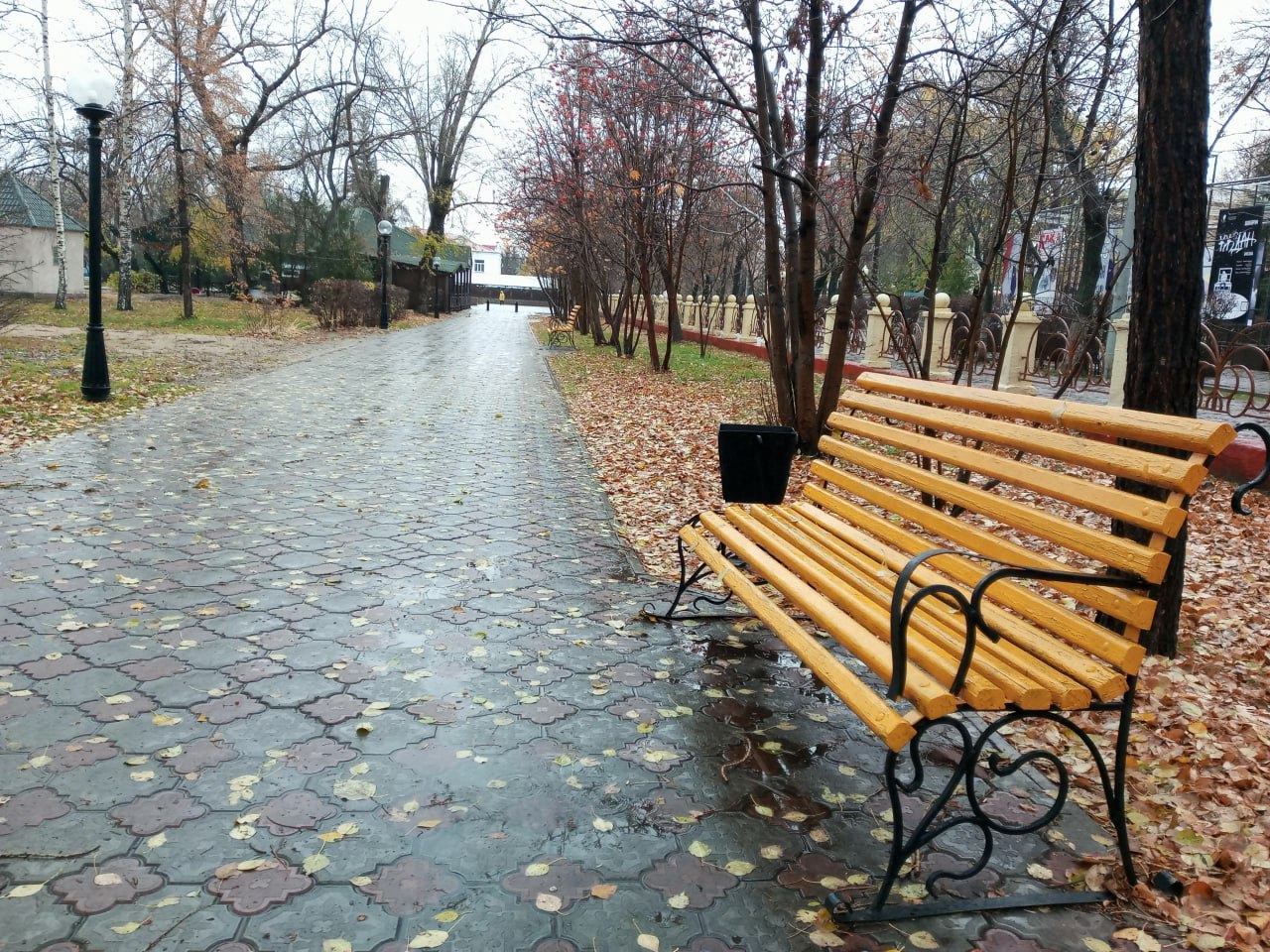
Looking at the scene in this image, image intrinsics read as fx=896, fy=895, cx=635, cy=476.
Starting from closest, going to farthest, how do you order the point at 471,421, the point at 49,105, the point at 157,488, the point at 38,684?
1. the point at 38,684
2. the point at 157,488
3. the point at 471,421
4. the point at 49,105

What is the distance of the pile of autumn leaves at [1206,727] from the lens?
2.51 metres

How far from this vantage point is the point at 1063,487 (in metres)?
2.70

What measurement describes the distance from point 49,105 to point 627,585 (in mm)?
27402

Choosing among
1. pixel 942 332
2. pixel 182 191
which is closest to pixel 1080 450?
pixel 942 332

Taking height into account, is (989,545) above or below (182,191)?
below

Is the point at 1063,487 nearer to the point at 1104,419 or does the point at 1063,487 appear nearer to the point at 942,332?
the point at 1104,419

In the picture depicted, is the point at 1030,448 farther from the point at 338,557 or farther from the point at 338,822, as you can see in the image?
the point at 338,557

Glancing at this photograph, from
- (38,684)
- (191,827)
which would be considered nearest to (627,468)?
(38,684)

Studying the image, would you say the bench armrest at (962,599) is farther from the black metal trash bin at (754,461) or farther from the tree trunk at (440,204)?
the tree trunk at (440,204)

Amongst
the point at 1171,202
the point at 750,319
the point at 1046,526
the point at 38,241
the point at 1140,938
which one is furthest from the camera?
the point at 38,241

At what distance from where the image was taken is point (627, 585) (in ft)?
16.9

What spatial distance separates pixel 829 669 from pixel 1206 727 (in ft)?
6.05

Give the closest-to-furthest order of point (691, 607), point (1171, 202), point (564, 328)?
point (1171, 202) → point (691, 607) → point (564, 328)

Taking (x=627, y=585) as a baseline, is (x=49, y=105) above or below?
above
